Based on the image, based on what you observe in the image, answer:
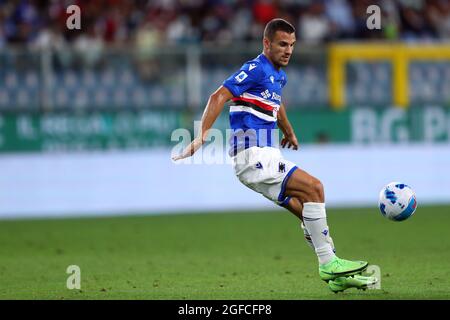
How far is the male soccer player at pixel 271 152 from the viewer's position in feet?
30.5

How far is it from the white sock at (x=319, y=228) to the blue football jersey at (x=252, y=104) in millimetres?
804

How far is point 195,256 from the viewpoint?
512 inches

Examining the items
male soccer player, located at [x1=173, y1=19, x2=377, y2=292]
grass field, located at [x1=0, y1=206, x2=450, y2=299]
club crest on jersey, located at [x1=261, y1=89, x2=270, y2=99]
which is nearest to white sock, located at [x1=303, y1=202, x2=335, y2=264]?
male soccer player, located at [x1=173, y1=19, x2=377, y2=292]

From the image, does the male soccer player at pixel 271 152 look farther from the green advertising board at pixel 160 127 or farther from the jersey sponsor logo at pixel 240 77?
the green advertising board at pixel 160 127

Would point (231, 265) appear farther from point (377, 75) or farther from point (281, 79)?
point (377, 75)

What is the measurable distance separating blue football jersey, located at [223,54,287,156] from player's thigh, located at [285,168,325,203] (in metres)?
0.50

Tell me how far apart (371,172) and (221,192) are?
3252 millimetres

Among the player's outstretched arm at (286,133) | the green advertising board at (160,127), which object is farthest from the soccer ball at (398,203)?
the green advertising board at (160,127)

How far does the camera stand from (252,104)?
960 centimetres

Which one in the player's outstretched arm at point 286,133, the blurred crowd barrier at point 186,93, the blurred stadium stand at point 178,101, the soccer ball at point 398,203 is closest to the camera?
the soccer ball at point 398,203

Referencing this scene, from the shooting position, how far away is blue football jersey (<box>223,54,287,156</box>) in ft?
31.1

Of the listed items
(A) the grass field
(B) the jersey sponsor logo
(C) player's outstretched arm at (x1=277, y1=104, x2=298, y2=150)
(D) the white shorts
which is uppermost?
(B) the jersey sponsor logo

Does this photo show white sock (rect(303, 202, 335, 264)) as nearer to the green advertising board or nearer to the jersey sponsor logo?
the jersey sponsor logo

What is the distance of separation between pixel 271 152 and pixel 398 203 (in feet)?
4.92
